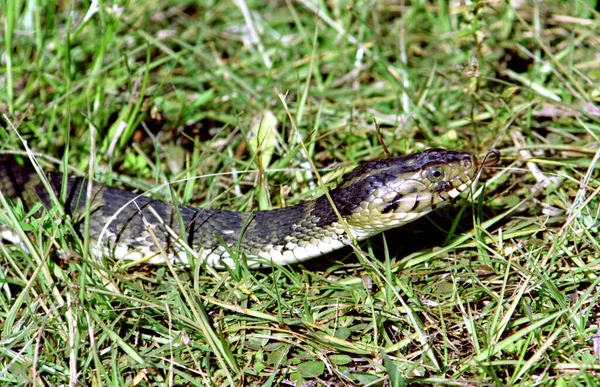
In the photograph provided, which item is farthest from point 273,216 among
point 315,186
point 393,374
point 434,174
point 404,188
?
point 393,374

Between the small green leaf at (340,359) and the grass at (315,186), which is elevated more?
the grass at (315,186)

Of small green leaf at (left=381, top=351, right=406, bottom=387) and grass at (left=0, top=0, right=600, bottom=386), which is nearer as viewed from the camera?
small green leaf at (left=381, top=351, right=406, bottom=387)

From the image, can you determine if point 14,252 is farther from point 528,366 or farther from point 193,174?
point 528,366

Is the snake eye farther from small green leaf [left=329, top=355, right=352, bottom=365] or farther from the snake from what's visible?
small green leaf [left=329, top=355, right=352, bottom=365]

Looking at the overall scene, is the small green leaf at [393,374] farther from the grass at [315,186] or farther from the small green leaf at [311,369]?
the small green leaf at [311,369]

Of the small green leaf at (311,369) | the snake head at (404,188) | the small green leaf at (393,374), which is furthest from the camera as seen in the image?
the snake head at (404,188)

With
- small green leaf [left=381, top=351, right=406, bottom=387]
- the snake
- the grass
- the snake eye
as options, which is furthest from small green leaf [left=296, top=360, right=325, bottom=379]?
the snake eye

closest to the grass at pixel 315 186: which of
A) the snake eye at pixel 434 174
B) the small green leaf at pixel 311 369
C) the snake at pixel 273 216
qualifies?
the small green leaf at pixel 311 369

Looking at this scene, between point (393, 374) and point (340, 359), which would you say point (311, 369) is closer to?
point (340, 359)
